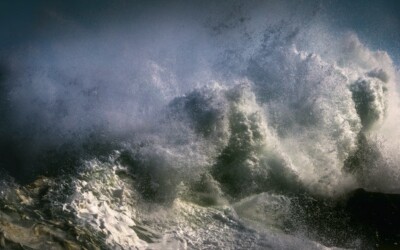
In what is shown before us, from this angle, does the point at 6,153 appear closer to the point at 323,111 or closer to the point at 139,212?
the point at 139,212

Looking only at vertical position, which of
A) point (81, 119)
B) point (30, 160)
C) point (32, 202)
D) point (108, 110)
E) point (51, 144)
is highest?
point (108, 110)

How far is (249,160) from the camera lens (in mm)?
7262

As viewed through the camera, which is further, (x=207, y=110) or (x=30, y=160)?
(x=207, y=110)

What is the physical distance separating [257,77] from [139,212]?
5.56 meters

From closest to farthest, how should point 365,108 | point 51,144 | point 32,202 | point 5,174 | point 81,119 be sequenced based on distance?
point 32,202
point 5,174
point 51,144
point 81,119
point 365,108

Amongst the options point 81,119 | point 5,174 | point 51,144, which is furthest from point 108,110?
point 5,174

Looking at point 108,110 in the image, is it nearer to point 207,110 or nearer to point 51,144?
point 51,144

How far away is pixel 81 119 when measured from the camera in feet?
22.9

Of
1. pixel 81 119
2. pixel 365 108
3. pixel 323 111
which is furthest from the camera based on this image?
pixel 365 108

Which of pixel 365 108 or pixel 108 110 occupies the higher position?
pixel 365 108

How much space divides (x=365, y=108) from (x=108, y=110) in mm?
7528

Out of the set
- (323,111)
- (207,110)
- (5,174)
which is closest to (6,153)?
(5,174)

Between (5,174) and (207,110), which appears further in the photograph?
(207,110)

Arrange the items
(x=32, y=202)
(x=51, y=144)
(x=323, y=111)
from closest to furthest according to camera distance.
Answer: (x=32, y=202) < (x=51, y=144) < (x=323, y=111)
